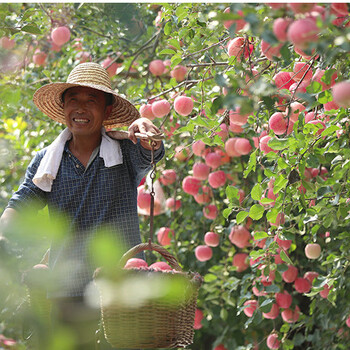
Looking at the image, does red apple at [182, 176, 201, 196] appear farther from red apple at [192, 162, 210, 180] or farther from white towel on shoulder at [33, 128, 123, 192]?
white towel on shoulder at [33, 128, 123, 192]

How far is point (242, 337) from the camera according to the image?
376cm

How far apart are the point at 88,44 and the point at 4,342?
3091 millimetres

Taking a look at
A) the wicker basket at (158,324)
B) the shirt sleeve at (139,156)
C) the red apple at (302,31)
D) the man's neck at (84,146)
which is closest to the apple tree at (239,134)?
the red apple at (302,31)

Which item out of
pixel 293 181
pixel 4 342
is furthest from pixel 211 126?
pixel 4 342

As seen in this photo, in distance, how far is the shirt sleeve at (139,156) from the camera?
6.56ft

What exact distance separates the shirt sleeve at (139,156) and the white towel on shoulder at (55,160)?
0.04 metres

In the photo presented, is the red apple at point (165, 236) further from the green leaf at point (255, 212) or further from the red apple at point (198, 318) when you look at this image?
the green leaf at point (255, 212)

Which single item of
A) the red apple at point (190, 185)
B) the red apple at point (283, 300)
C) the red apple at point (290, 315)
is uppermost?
the red apple at point (190, 185)

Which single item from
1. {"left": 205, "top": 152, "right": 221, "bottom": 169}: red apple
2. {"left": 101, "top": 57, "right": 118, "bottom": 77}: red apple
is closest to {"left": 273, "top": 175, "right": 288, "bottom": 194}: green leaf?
{"left": 205, "top": 152, "right": 221, "bottom": 169}: red apple

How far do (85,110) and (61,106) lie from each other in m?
0.29

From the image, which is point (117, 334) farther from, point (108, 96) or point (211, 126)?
point (108, 96)

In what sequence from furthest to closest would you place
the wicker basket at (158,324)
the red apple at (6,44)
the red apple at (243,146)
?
the red apple at (243,146), the wicker basket at (158,324), the red apple at (6,44)

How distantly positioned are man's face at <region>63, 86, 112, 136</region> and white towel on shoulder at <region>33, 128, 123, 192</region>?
0.20 feet

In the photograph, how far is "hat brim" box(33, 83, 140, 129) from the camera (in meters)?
2.22
